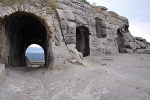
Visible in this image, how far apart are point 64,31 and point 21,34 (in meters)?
6.89

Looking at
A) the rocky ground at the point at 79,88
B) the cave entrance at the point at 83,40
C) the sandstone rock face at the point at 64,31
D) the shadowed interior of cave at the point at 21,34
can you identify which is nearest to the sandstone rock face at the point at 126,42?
the sandstone rock face at the point at 64,31

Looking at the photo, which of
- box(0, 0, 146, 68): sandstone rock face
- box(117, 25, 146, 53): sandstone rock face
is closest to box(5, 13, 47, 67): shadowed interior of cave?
box(0, 0, 146, 68): sandstone rock face

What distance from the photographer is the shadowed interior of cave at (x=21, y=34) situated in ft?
39.9

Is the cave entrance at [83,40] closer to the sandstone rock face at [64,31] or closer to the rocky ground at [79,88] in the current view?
the sandstone rock face at [64,31]

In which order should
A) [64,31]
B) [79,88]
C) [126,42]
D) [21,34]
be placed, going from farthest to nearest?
[126,42] → [21,34] → [64,31] → [79,88]

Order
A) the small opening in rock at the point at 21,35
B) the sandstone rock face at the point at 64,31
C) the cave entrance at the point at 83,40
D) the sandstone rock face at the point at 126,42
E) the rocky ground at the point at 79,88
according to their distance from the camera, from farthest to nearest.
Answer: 1. the sandstone rock face at the point at 126,42
2. the cave entrance at the point at 83,40
3. the small opening in rock at the point at 21,35
4. the sandstone rock face at the point at 64,31
5. the rocky ground at the point at 79,88

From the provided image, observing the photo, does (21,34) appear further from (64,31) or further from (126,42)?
(126,42)

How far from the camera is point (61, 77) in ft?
26.0

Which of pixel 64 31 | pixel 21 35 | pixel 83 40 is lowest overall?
pixel 83 40

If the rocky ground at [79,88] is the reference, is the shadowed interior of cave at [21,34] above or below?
above

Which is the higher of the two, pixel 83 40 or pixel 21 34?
pixel 21 34

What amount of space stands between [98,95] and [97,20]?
1124 cm

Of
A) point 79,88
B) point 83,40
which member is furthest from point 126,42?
point 79,88

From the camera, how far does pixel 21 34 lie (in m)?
16.6
